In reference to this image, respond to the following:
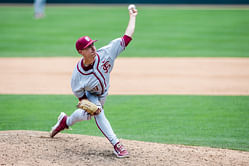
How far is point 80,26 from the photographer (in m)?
18.1

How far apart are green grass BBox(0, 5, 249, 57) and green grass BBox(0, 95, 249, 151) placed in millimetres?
4895

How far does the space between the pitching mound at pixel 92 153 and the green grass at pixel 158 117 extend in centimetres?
44

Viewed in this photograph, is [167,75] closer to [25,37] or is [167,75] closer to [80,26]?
[25,37]

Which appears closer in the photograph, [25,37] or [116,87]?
[116,87]

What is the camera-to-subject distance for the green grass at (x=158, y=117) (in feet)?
20.1

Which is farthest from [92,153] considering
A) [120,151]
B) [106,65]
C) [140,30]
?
[140,30]

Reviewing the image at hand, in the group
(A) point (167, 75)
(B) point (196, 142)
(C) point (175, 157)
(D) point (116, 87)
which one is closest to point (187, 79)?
(A) point (167, 75)

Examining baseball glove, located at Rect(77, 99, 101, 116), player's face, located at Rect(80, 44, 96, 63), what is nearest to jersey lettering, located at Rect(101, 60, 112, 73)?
player's face, located at Rect(80, 44, 96, 63)

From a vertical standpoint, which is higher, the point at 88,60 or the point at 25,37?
the point at 88,60

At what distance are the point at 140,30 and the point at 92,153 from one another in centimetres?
1248

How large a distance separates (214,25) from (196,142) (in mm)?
12868

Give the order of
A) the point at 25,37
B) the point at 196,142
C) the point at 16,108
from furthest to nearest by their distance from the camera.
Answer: the point at 25,37 → the point at 16,108 → the point at 196,142

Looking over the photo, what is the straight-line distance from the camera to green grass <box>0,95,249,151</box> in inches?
241

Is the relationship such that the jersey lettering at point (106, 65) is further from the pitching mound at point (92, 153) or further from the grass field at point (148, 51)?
the grass field at point (148, 51)
